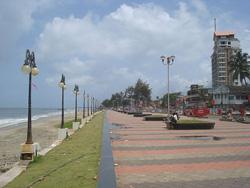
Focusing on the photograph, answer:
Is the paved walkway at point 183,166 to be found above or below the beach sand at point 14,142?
above

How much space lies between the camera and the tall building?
14050 centimetres

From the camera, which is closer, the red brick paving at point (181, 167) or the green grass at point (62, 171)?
the green grass at point (62, 171)

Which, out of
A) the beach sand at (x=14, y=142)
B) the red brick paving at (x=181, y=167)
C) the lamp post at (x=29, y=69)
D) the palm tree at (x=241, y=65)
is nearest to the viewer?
the red brick paving at (x=181, y=167)

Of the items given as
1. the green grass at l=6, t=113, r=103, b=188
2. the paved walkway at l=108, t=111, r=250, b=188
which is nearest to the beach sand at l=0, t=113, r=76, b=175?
the green grass at l=6, t=113, r=103, b=188

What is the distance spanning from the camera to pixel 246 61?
90.4m

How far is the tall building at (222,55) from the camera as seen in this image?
5531 inches

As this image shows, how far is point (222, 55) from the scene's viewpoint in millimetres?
142000

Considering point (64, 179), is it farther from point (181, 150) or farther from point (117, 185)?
point (181, 150)

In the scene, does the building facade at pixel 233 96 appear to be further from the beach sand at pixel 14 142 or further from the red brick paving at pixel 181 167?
the red brick paving at pixel 181 167

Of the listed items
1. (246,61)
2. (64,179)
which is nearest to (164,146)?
(64,179)

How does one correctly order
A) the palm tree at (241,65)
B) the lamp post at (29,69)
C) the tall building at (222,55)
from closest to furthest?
A: the lamp post at (29,69)
the palm tree at (241,65)
the tall building at (222,55)

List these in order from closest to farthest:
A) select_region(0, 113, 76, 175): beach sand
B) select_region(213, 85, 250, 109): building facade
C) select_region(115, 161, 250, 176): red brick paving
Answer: select_region(115, 161, 250, 176): red brick paving < select_region(0, 113, 76, 175): beach sand < select_region(213, 85, 250, 109): building facade

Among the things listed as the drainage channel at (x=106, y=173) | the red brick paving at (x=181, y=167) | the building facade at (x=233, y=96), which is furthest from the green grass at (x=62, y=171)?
the building facade at (x=233, y=96)

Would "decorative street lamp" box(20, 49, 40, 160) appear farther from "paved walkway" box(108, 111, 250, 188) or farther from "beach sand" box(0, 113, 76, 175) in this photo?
"paved walkway" box(108, 111, 250, 188)
